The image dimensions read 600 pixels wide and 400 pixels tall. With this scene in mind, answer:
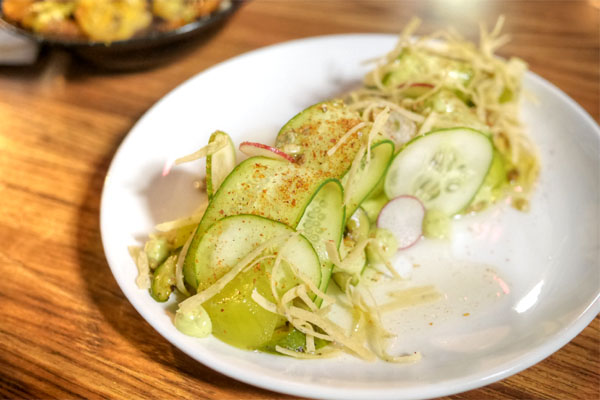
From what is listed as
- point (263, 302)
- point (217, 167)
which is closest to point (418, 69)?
point (217, 167)

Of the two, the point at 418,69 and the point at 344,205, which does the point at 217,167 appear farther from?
the point at 418,69

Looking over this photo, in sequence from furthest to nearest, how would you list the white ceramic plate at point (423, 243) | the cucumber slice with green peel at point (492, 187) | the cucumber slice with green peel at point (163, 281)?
the cucumber slice with green peel at point (492, 187)
the cucumber slice with green peel at point (163, 281)
the white ceramic plate at point (423, 243)

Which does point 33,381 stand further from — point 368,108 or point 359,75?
point 359,75

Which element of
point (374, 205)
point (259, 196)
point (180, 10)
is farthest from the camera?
point (180, 10)

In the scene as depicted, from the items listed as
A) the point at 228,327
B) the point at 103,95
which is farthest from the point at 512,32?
the point at 228,327

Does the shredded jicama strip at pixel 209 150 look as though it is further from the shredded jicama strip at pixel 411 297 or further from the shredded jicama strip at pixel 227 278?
the shredded jicama strip at pixel 411 297

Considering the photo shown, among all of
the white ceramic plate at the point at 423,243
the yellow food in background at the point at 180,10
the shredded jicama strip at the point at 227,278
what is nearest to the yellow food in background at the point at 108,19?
the yellow food in background at the point at 180,10

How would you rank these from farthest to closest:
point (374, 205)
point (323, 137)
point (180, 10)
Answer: point (180, 10), point (374, 205), point (323, 137)
